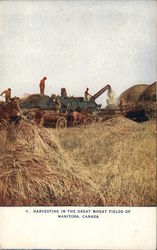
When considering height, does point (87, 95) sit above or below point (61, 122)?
above

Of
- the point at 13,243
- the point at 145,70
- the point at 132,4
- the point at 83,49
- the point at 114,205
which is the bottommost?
the point at 13,243

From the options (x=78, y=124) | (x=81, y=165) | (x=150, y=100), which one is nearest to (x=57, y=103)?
(x=78, y=124)

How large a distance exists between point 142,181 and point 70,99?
106 cm

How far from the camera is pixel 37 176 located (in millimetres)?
3436

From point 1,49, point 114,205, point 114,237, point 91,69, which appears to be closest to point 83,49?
point 91,69

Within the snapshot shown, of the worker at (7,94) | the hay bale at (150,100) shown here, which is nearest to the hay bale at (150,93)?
the hay bale at (150,100)

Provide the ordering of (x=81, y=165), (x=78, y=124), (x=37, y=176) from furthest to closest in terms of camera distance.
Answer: (x=78, y=124), (x=81, y=165), (x=37, y=176)

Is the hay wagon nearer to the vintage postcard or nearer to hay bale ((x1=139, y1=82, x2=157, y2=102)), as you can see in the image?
the vintage postcard

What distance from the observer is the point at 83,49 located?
11.8 ft

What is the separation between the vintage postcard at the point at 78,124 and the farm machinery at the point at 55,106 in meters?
0.01

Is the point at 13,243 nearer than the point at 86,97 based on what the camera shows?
Yes

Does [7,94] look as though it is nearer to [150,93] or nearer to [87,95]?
[87,95]

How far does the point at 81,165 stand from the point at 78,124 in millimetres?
416

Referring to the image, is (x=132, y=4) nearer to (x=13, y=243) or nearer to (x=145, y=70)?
(x=145, y=70)
